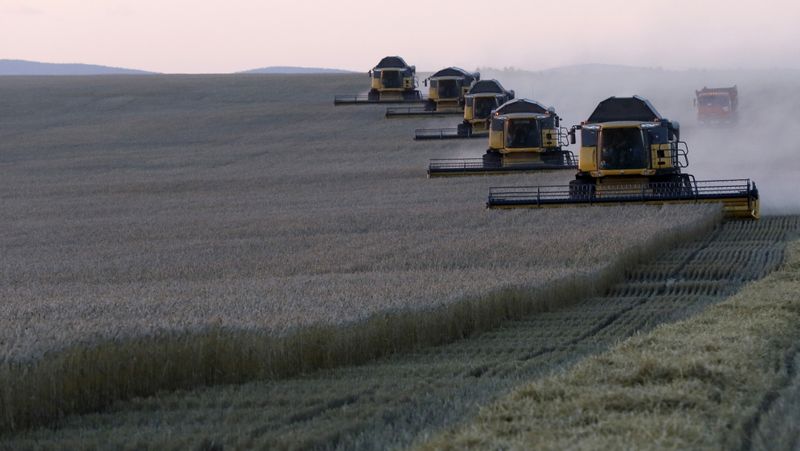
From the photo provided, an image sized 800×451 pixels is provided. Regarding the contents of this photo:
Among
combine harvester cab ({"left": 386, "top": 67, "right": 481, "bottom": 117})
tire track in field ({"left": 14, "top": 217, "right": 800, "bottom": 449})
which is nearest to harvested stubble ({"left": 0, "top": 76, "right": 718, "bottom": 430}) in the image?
tire track in field ({"left": 14, "top": 217, "right": 800, "bottom": 449})

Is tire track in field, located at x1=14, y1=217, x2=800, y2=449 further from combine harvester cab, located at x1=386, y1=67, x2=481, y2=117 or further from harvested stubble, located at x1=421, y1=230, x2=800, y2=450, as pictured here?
combine harvester cab, located at x1=386, y1=67, x2=481, y2=117

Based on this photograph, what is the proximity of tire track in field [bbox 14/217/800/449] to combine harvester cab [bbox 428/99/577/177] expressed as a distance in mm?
21862

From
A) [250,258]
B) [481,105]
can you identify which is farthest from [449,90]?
[250,258]

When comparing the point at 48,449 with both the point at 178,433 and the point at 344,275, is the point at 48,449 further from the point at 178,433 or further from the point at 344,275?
the point at 344,275

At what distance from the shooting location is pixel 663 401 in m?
8.02

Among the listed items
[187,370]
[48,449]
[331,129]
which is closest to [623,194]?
[187,370]

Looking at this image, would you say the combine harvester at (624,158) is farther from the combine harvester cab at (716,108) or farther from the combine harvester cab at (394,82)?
the combine harvester cab at (394,82)

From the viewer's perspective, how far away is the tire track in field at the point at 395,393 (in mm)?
8383

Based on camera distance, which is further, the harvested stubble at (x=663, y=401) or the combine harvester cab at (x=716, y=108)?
the combine harvester cab at (x=716, y=108)

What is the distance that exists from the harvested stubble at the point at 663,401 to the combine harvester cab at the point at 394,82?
52604 mm

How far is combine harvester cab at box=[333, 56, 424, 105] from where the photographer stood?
63094 mm

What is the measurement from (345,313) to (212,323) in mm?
1570

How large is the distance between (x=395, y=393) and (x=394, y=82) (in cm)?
5524

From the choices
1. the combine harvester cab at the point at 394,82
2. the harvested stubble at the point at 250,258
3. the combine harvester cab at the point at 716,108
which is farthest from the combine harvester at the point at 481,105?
the combine harvester cab at the point at 716,108
